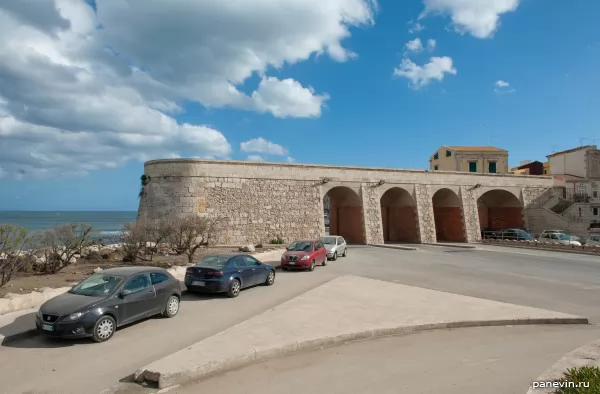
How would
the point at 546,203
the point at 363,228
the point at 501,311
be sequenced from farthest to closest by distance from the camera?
the point at 546,203 < the point at 363,228 < the point at 501,311

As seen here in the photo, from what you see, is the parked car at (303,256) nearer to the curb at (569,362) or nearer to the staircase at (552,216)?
the curb at (569,362)

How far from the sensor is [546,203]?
38.9m

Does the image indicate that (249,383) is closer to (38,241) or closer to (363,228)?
(38,241)

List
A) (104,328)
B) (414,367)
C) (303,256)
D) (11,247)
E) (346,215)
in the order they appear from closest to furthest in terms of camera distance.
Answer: (414,367) < (104,328) < (11,247) < (303,256) < (346,215)

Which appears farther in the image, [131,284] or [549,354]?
[131,284]

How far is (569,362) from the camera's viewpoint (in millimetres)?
5699

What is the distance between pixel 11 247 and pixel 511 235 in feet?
118

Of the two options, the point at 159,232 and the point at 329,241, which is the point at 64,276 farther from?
the point at 329,241

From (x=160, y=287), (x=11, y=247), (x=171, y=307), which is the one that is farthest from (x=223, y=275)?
(x=11, y=247)

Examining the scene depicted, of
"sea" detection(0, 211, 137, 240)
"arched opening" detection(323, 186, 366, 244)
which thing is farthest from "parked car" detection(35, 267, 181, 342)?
"arched opening" detection(323, 186, 366, 244)

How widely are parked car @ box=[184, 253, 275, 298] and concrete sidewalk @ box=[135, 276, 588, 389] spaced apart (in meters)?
2.05

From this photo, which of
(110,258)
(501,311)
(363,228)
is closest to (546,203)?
(363,228)

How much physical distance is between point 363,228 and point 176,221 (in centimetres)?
1694

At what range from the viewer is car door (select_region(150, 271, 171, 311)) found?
846 cm
